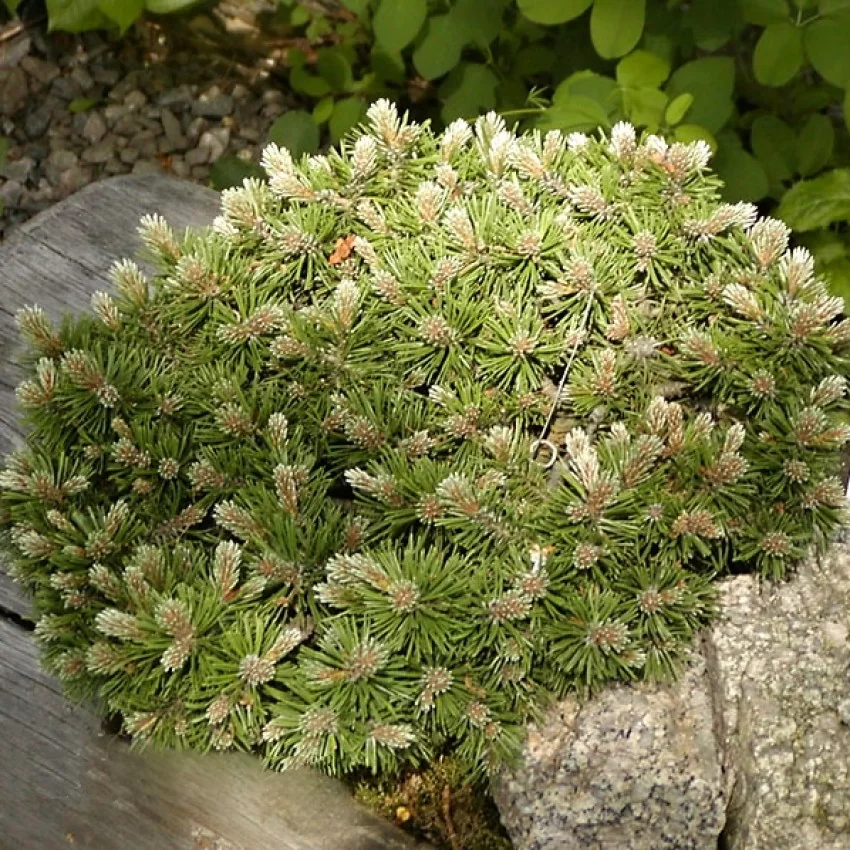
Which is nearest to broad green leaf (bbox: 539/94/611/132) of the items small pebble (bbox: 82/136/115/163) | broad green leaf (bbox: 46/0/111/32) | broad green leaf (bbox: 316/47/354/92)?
broad green leaf (bbox: 316/47/354/92)

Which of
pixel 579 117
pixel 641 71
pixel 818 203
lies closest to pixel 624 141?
pixel 579 117

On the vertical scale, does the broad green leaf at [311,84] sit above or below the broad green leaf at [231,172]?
above

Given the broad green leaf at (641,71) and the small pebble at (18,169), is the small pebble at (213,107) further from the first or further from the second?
the broad green leaf at (641,71)

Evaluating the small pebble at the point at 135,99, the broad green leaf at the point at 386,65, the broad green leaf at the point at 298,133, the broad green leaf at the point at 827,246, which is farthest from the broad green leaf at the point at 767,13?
the small pebble at the point at 135,99

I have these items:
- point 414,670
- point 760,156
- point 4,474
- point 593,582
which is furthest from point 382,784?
point 760,156

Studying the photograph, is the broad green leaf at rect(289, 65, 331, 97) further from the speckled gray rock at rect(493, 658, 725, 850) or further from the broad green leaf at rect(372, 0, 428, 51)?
the speckled gray rock at rect(493, 658, 725, 850)

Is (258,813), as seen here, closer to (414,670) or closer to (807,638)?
(414,670)
